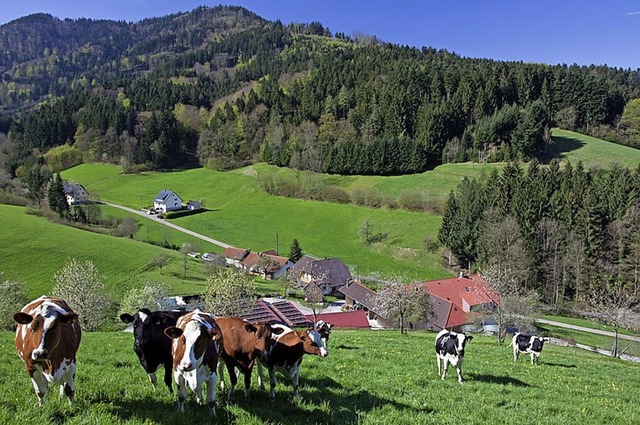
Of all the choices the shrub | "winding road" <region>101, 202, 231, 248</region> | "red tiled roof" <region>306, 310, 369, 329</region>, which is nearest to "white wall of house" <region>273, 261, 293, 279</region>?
"winding road" <region>101, 202, 231, 248</region>

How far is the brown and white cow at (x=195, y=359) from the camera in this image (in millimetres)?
7523

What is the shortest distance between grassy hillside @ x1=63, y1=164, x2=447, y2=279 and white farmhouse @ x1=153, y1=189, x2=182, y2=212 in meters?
7.01

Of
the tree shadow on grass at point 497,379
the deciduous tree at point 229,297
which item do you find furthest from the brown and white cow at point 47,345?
the deciduous tree at point 229,297

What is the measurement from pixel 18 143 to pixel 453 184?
16498 centimetres

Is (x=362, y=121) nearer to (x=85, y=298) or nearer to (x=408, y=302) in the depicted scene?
(x=408, y=302)

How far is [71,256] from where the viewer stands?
2542 inches

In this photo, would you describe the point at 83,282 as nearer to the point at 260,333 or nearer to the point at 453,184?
the point at 260,333

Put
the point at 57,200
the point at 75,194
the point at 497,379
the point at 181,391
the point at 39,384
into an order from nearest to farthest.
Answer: the point at 39,384
the point at 181,391
the point at 497,379
the point at 57,200
the point at 75,194

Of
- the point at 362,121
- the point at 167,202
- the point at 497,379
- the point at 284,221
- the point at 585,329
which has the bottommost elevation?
the point at 585,329

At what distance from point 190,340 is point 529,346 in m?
21.0

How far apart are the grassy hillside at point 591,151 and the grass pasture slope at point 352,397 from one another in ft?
325

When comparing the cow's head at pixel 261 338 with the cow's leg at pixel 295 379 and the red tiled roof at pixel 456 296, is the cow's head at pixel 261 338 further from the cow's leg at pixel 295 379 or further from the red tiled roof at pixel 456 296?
the red tiled roof at pixel 456 296

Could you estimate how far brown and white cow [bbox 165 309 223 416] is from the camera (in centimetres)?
752

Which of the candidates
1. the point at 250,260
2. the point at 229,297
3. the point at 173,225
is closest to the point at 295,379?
the point at 229,297
